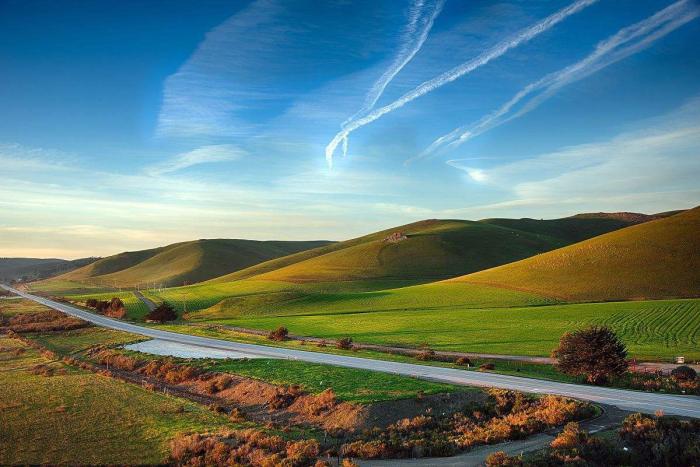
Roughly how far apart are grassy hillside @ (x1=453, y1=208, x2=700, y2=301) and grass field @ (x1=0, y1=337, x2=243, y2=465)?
73.7 metres

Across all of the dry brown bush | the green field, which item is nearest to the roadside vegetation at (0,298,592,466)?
the dry brown bush

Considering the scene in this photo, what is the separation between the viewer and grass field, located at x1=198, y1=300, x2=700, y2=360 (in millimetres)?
50938

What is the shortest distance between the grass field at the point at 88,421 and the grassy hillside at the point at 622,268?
73718 millimetres

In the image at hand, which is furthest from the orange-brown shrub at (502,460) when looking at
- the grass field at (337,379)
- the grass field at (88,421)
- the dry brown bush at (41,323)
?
the dry brown bush at (41,323)

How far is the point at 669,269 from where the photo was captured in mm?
95938

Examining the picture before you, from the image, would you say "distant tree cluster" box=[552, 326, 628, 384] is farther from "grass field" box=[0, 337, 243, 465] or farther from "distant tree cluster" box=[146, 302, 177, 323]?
"distant tree cluster" box=[146, 302, 177, 323]

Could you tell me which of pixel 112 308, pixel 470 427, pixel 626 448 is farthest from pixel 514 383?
pixel 112 308

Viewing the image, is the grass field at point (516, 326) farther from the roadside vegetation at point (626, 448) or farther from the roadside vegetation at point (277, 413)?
the roadside vegetation at point (626, 448)

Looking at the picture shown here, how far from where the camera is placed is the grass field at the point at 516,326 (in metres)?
50.9

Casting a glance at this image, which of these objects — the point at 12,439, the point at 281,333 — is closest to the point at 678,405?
the point at 12,439

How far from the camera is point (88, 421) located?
28.3 metres

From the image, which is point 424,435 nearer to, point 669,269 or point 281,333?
point 281,333

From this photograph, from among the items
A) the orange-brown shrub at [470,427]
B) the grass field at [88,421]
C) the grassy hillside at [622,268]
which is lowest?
the grass field at [88,421]

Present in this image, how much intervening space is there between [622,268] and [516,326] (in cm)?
4814
